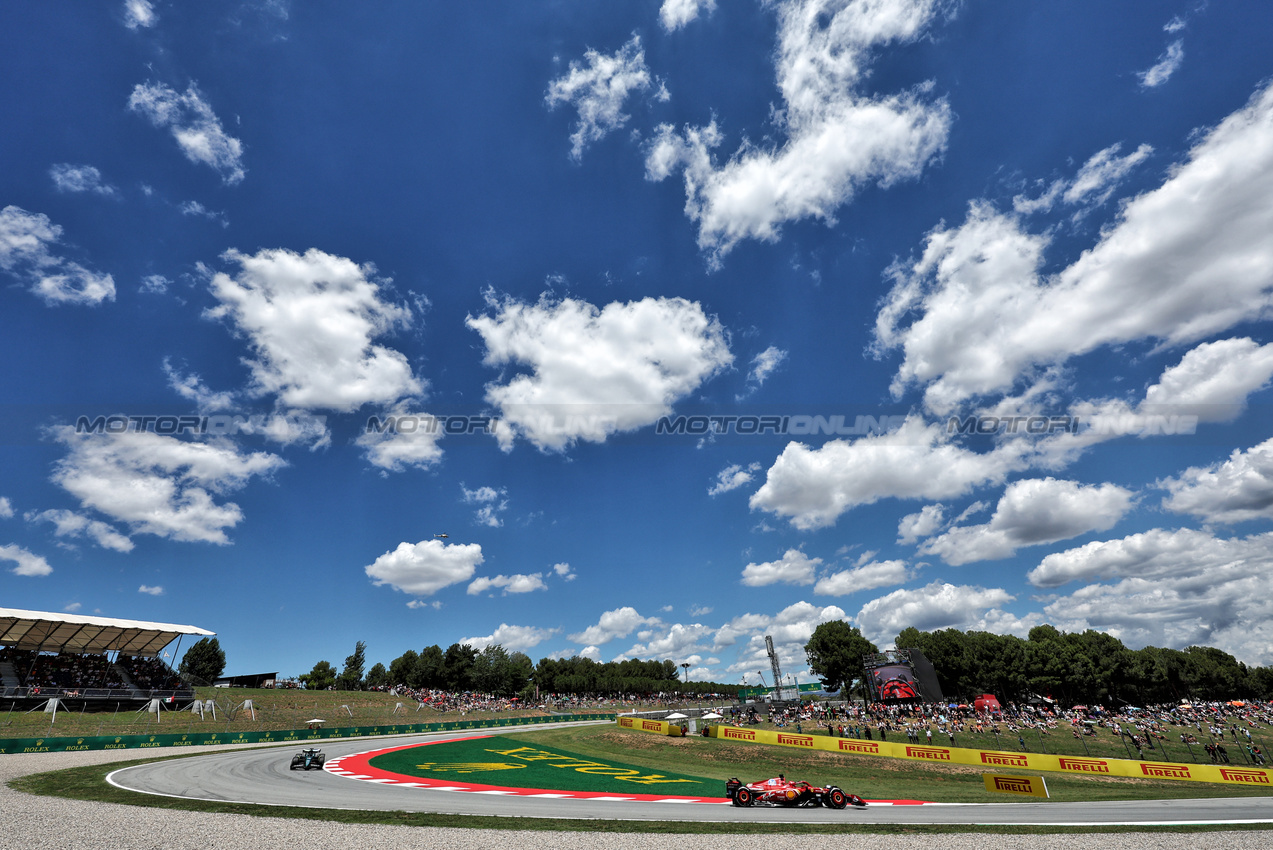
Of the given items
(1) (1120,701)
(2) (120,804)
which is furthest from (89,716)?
(1) (1120,701)

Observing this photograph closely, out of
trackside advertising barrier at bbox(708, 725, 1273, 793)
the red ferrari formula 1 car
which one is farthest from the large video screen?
the red ferrari formula 1 car

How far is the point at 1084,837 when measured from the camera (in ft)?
50.9

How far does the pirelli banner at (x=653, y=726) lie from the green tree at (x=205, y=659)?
9365cm

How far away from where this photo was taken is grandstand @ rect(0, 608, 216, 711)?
51.2 metres

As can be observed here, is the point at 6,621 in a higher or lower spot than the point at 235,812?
higher

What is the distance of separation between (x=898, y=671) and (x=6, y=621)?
9079 cm

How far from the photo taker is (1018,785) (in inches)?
977

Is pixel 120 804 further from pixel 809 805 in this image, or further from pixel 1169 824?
pixel 1169 824

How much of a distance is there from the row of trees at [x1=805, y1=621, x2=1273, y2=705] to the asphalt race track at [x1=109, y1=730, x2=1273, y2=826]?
71.3 metres

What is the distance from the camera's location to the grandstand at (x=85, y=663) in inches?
2018

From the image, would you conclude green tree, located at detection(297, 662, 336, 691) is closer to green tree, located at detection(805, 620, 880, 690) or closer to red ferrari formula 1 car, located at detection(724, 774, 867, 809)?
green tree, located at detection(805, 620, 880, 690)

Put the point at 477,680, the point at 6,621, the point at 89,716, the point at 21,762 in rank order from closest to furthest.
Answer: the point at 21,762, the point at 89,716, the point at 6,621, the point at 477,680

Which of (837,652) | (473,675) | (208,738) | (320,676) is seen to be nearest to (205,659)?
(320,676)

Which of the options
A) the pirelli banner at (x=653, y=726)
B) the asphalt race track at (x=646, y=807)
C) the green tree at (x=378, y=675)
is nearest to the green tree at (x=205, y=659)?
the green tree at (x=378, y=675)
